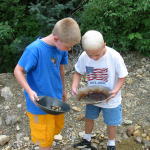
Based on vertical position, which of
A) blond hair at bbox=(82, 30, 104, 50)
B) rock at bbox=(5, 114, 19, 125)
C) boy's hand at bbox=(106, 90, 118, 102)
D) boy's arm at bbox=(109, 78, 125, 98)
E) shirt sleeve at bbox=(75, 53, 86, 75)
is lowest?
rock at bbox=(5, 114, 19, 125)

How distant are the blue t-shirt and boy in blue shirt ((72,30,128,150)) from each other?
0.22 metres

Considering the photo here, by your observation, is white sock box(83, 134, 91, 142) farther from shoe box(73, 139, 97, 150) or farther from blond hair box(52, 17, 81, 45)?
blond hair box(52, 17, 81, 45)

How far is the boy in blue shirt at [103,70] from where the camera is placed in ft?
8.18

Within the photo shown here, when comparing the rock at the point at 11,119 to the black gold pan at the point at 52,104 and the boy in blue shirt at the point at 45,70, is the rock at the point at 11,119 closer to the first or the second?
the boy in blue shirt at the point at 45,70

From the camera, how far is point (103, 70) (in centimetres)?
271

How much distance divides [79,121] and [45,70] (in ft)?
4.16

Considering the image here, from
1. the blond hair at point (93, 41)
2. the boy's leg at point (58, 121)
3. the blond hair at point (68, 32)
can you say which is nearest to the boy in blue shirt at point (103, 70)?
the blond hair at point (93, 41)

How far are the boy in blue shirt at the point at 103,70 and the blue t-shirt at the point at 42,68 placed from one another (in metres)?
0.22

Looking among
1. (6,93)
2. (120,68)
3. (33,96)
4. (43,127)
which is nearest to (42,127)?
(43,127)

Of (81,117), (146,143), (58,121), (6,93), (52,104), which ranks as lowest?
(146,143)

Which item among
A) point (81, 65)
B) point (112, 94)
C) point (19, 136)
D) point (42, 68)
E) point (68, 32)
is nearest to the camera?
point (68, 32)

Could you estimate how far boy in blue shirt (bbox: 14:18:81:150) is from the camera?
243cm

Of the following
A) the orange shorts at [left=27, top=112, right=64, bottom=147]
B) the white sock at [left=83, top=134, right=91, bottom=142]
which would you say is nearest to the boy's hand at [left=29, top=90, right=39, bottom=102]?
the orange shorts at [left=27, top=112, right=64, bottom=147]

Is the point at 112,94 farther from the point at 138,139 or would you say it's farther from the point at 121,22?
the point at 121,22
